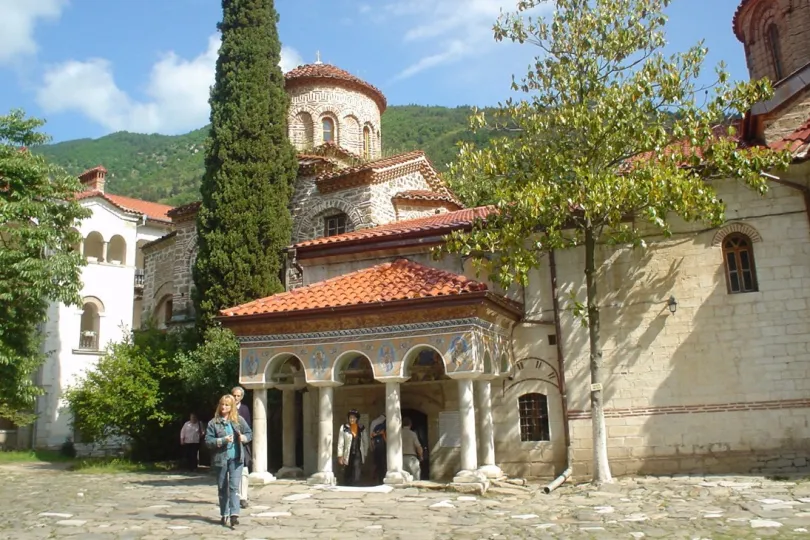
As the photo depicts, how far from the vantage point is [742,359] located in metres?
11.4

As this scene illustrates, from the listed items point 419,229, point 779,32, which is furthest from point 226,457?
point 779,32

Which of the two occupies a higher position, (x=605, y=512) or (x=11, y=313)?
(x=11, y=313)

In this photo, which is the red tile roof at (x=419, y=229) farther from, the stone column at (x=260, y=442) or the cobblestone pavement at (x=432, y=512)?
the cobblestone pavement at (x=432, y=512)

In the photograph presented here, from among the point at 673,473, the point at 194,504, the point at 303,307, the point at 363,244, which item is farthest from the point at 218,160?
the point at 673,473

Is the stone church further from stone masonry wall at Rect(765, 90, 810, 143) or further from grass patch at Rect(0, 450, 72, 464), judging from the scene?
grass patch at Rect(0, 450, 72, 464)

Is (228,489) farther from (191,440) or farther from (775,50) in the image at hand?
(775,50)

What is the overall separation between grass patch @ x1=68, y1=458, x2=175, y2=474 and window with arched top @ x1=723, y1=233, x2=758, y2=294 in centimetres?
1200

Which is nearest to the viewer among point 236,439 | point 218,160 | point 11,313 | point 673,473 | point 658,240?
point 236,439

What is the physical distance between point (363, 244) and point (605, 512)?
7.40 meters

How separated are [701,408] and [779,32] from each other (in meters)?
10.0

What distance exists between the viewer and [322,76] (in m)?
22.3

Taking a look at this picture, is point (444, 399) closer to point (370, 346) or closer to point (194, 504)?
point (370, 346)

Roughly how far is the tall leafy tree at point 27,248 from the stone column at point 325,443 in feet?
24.8

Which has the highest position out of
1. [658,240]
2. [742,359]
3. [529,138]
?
[529,138]
